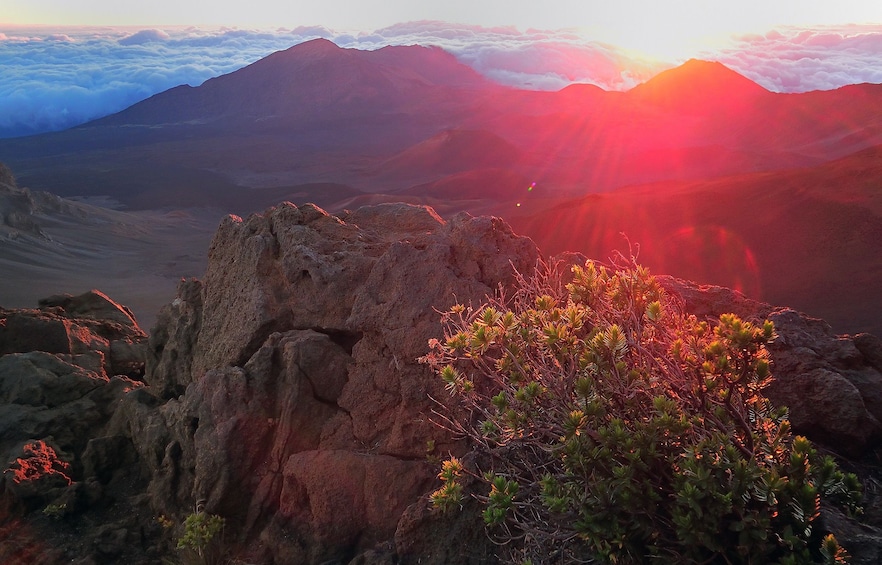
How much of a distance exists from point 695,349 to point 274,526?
2676 millimetres

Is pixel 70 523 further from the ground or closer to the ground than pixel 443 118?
further from the ground

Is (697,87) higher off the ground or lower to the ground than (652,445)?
lower

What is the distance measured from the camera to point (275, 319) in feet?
16.3

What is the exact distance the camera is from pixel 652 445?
89.2 inches

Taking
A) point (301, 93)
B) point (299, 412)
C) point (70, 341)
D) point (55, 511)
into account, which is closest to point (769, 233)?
point (299, 412)

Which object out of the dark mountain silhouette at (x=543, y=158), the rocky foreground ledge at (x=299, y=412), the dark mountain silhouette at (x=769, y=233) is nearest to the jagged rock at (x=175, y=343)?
the rocky foreground ledge at (x=299, y=412)

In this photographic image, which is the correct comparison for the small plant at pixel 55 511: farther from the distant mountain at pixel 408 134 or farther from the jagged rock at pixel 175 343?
the distant mountain at pixel 408 134

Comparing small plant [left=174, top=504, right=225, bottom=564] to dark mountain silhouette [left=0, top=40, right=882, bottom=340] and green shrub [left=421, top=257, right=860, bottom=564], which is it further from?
dark mountain silhouette [left=0, top=40, right=882, bottom=340]

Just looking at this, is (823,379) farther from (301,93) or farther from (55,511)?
(301,93)

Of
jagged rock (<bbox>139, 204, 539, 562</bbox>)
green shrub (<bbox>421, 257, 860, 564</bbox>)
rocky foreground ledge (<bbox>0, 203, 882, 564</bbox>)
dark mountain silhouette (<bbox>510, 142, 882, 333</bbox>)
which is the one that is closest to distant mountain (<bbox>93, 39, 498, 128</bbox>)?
dark mountain silhouette (<bbox>510, 142, 882, 333</bbox>)

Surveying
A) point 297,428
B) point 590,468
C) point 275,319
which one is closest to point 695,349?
point 590,468

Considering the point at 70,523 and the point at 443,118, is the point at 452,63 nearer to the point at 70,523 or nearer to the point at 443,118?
the point at 443,118

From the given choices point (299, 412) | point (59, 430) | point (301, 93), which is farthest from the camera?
point (301, 93)

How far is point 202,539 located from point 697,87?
263 ft
